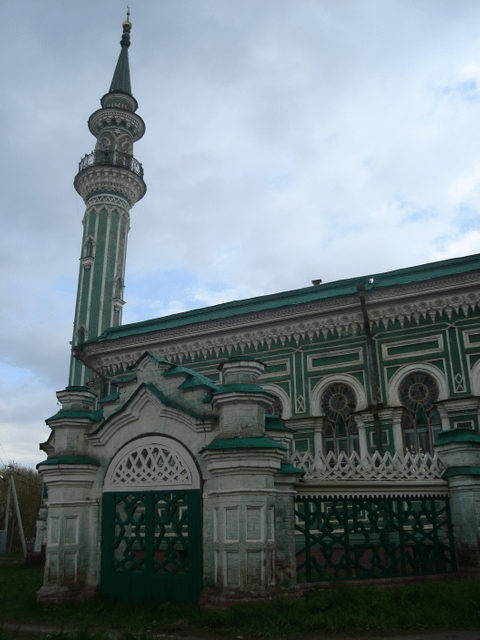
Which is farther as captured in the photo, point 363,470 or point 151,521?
point 363,470

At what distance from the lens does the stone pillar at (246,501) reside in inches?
331

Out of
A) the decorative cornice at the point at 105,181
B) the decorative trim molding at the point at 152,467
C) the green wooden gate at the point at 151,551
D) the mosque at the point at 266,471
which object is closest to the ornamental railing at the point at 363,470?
the mosque at the point at 266,471

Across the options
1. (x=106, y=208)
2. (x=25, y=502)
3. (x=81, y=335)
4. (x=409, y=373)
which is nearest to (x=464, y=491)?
(x=409, y=373)

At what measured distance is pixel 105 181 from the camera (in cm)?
2952

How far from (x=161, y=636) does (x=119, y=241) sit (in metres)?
23.7

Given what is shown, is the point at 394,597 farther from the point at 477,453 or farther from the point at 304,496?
the point at 477,453

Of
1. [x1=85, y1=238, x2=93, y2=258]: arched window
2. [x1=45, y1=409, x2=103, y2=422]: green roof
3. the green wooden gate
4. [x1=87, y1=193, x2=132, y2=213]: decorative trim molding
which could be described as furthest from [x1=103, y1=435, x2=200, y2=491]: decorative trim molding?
[x1=87, y1=193, x2=132, y2=213]: decorative trim molding

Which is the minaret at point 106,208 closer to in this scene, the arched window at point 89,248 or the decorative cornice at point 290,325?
the arched window at point 89,248

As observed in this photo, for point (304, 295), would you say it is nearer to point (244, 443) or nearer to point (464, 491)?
point (464, 491)

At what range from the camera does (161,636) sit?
7410mm

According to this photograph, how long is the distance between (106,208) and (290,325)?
1525 cm

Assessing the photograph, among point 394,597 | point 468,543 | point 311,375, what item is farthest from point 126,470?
point 311,375

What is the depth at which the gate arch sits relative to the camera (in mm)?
9086

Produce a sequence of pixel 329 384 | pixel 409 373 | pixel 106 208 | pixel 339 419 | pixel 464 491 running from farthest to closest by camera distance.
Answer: pixel 106 208 → pixel 329 384 → pixel 339 419 → pixel 409 373 → pixel 464 491
